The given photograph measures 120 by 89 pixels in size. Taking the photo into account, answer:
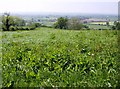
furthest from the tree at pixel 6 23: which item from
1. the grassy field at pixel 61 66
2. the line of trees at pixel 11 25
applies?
the grassy field at pixel 61 66

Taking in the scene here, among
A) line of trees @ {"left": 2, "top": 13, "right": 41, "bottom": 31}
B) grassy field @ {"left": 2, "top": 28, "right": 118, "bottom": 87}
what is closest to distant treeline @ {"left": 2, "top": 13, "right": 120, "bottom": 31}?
line of trees @ {"left": 2, "top": 13, "right": 41, "bottom": 31}

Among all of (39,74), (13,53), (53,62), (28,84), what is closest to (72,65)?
(53,62)

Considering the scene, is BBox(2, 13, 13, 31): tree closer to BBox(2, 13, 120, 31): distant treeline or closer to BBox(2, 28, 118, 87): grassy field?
BBox(2, 13, 120, 31): distant treeline

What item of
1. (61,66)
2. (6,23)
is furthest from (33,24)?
(61,66)

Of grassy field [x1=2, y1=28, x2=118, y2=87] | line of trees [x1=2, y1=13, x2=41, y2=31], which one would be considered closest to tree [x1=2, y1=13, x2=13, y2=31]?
line of trees [x1=2, y1=13, x2=41, y2=31]

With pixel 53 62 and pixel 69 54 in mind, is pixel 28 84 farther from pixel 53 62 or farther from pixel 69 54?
pixel 69 54

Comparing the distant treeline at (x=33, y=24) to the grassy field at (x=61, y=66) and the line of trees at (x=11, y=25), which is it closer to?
the line of trees at (x=11, y=25)

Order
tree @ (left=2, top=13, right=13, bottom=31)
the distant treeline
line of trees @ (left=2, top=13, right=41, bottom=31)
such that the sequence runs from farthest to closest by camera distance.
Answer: tree @ (left=2, top=13, right=13, bottom=31)
line of trees @ (left=2, top=13, right=41, bottom=31)
the distant treeline

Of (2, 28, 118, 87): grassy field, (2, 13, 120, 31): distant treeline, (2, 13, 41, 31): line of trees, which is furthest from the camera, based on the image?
(2, 13, 41, 31): line of trees

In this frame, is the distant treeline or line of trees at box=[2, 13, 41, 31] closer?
the distant treeline

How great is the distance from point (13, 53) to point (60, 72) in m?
1.85

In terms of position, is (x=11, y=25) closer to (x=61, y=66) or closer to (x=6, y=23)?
(x=6, y=23)

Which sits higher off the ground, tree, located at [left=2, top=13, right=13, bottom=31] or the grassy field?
tree, located at [left=2, top=13, right=13, bottom=31]

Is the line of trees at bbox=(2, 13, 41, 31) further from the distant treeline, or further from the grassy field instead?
the grassy field
